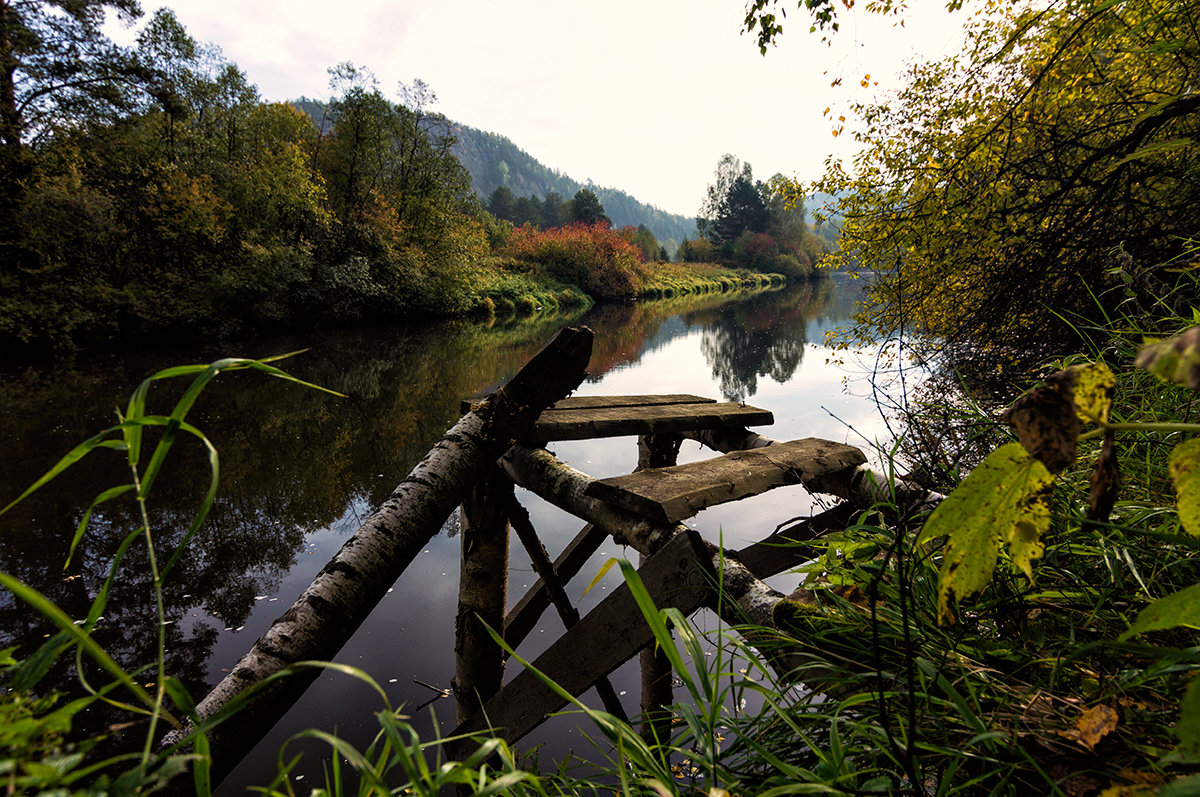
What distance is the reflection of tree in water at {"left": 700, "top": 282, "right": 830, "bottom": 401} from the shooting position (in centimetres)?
1296

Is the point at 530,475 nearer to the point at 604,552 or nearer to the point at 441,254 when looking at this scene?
the point at 604,552

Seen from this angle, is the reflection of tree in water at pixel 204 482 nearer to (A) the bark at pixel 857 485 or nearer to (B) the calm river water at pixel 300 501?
(B) the calm river water at pixel 300 501

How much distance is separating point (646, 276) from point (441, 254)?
2402 centimetres

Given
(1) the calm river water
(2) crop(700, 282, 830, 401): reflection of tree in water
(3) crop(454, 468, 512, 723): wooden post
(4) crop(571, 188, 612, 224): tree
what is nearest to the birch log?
(3) crop(454, 468, 512, 723): wooden post

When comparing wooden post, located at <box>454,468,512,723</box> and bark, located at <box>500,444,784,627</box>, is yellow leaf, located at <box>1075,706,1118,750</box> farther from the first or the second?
wooden post, located at <box>454,468,512,723</box>

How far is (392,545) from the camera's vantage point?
6.51ft

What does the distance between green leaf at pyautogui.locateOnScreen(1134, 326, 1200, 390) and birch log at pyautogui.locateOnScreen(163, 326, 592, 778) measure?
1751 mm

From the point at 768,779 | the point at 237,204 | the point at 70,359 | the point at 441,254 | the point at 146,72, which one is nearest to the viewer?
the point at 768,779

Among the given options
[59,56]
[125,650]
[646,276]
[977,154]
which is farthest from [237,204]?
[646,276]

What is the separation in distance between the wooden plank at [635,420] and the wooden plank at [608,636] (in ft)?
3.38

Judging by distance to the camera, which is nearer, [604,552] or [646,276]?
[604,552]

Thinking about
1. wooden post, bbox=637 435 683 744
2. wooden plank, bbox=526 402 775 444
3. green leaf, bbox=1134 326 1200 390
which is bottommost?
wooden post, bbox=637 435 683 744

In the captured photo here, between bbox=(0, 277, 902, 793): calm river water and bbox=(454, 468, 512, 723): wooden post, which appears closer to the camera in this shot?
bbox=(454, 468, 512, 723): wooden post

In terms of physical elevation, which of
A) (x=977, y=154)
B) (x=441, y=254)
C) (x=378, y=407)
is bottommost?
(x=378, y=407)
